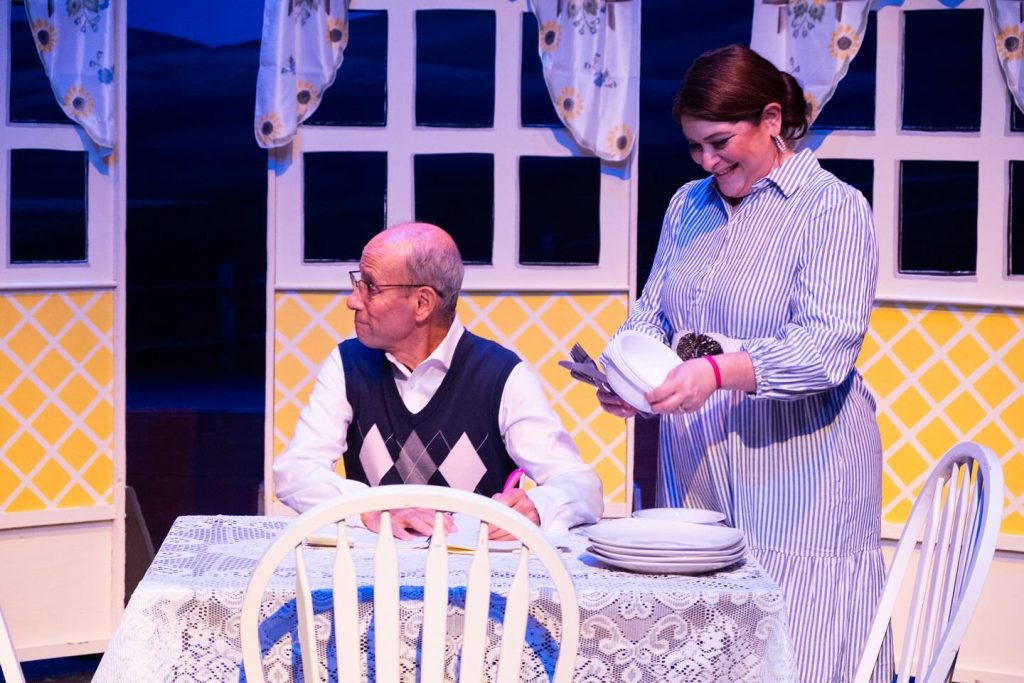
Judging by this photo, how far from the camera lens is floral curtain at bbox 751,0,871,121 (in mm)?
3953

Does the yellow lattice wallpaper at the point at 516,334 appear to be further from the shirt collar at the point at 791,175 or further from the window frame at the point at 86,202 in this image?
the shirt collar at the point at 791,175

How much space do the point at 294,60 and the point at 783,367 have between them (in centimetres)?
254

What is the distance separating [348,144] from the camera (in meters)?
4.22

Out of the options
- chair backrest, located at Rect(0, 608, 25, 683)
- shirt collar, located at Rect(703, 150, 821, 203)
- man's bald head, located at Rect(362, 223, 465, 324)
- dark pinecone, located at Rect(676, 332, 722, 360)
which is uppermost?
shirt collar, located at Rect(703, 150, 821, 203)

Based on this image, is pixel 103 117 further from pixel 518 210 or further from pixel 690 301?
pixel 690 301

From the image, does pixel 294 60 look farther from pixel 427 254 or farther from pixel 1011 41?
pixel 1011 41

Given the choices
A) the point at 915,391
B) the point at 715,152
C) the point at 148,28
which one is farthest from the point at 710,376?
the point at 148,28

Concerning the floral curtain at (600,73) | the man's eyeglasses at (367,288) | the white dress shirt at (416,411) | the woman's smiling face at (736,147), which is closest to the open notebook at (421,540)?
the white dress shirt at (416,411)

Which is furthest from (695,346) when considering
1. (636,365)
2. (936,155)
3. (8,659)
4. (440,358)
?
(936,155)

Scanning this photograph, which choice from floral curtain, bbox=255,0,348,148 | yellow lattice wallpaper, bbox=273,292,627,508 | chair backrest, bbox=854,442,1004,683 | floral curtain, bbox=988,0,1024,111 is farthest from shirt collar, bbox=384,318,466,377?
floral curtain, bbox=988,0,1024,111

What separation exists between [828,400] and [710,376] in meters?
0.27

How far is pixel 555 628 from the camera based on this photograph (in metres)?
1.72

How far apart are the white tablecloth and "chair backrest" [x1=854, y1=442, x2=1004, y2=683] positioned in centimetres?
23

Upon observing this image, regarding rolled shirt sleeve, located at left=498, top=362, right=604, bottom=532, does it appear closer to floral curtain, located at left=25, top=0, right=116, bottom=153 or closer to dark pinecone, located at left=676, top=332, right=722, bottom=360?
dark pinecone, located at left=676, top=332, right=722, bottom=360
